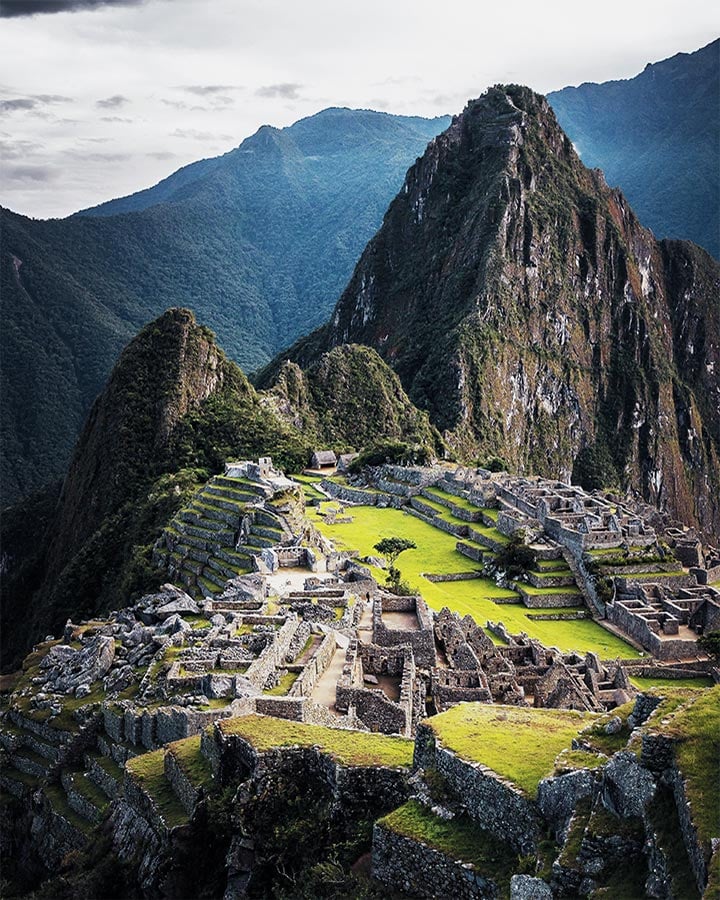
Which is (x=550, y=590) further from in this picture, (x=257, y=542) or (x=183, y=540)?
(x=183, y=540)

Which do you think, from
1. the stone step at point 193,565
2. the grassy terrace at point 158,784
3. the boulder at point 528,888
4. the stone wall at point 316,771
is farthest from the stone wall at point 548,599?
the boulder at point 528,888

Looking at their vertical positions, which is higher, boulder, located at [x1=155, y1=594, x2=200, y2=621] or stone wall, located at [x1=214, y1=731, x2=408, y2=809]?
stone wall, located at [x1=214, y1=731, x2=408, y2=809]

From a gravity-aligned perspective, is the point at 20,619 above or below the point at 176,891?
below

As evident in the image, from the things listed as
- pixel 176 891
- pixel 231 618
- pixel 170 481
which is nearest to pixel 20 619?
pixel 170 481

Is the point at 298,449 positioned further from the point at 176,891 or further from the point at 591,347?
the point at 591,347

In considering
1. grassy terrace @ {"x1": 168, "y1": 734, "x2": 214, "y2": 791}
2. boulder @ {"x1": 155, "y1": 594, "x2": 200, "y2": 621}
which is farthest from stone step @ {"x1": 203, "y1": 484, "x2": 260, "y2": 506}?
grassy terrace @ {"x1": 168, "y1": 734, "x2": 214, "y2": 791}

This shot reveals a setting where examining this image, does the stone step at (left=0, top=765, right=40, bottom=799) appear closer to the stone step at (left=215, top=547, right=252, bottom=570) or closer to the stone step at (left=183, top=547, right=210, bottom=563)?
the stone step at (left=215, top=547, right=252, bottom=570)

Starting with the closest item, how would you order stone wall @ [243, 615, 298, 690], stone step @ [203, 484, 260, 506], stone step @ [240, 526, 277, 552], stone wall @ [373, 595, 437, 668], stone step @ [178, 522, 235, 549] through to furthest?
stone wall @ [243, 615, 298, 690], stone wall @ [373, 595, 437, 668], stone step @ [240, 526, 277, 552], stone step @ [178, 522, 235, 549], stone step @ [203, 484, 260, 506]
